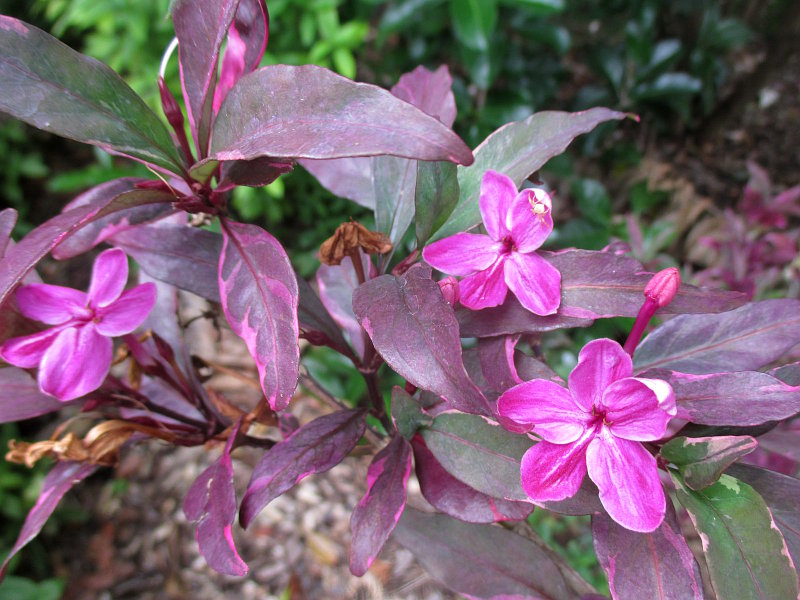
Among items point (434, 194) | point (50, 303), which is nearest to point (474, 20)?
point (434, 194)

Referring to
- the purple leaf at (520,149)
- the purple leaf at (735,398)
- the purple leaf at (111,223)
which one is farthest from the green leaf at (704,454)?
the purple leaf at (111,223)

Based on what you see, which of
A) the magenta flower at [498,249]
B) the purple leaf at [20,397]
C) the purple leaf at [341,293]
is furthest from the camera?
the purple leaf at [341,293]

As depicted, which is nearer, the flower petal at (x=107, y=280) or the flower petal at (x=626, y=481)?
the flower petal at (x=626, y=481)

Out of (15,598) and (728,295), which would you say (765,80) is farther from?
(15,598)

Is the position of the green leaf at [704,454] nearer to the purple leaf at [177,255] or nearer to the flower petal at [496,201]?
the flower petal at [496,201]

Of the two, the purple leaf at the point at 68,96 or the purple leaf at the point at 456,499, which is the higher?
the purple leaf at the point at 68,96

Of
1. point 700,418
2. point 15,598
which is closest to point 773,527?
point 700,418
